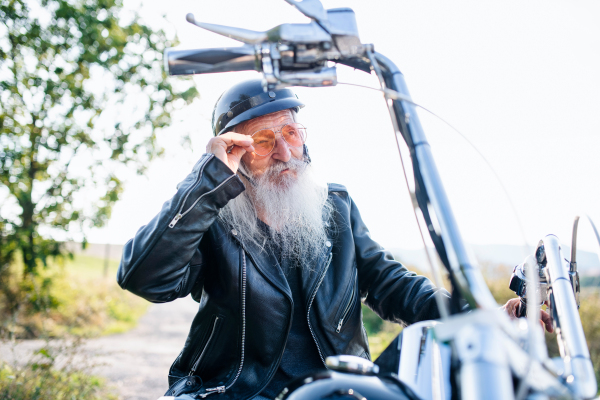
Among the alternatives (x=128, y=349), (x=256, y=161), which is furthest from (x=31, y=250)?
(x=256, y=161)

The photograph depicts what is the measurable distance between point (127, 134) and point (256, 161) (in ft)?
19.3

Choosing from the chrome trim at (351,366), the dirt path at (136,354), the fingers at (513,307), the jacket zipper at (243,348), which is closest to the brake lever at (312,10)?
the chrome trim at (351,366)

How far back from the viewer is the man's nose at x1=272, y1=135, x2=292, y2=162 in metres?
2.69

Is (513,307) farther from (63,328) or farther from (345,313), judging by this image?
(63,328)

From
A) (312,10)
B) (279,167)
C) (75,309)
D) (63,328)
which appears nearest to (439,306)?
(312,10)

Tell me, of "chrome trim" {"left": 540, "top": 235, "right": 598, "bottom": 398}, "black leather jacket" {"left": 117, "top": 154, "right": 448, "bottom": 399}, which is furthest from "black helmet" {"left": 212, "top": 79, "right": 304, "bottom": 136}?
"chrome trim" {"left": 540, "top": 235, "right": 598, "bottom": 398}

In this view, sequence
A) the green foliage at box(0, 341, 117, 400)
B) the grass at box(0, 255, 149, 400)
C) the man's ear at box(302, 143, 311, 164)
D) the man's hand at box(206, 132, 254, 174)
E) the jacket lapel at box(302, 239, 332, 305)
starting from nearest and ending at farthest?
1. the man's hand at box(206, 132, 254, 174)
2. the jacket lapel at box(302, 239, 332, 305)
3. the man's ear at box(302, 143, 311, 164)
4. the green foliage at box(0, 341, 117, 400)
5. the grass at box(0, 255, 149, 400)

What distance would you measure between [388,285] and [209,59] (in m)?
1.64

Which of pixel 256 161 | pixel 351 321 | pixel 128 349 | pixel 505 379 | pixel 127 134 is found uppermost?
pixel 127 134

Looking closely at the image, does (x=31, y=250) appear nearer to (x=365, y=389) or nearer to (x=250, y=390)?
(x=250, y=390)

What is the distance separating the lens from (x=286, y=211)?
8.76ft

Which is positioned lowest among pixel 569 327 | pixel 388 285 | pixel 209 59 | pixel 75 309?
pixel 75 309

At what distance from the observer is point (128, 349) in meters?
7.63

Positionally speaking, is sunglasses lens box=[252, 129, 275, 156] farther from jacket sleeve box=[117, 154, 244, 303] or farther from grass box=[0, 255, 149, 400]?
grass box=[0, 255, 149, 400]
